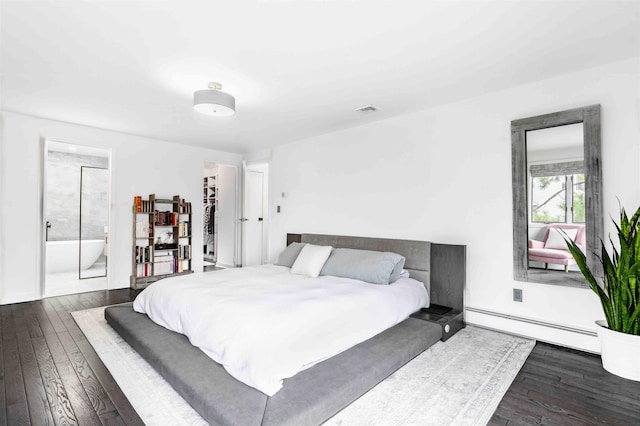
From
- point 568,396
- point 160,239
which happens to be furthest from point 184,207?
point 568,396

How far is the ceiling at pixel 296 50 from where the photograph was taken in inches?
78.2

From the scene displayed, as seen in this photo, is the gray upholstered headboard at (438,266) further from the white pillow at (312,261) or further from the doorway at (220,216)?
the doorway at (220,216)

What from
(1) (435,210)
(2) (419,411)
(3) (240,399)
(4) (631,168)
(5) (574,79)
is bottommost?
(2) (419,411)

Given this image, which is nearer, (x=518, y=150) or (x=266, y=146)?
(x=518, y=150)

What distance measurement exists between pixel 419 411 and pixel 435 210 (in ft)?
7.58

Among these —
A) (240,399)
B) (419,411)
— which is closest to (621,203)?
(419,411)

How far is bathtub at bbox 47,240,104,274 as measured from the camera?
5.73m

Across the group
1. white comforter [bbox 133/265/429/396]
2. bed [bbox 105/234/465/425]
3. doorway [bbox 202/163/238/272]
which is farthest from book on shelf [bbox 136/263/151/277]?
white comforter [bbox 133/265/429/396]

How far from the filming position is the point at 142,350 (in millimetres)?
2379

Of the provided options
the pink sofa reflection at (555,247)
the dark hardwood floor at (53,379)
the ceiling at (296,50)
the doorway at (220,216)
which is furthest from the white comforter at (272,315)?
the doorway at (220,216)

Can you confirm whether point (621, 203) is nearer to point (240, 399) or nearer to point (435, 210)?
point (435, 210)

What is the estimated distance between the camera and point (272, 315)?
206cm

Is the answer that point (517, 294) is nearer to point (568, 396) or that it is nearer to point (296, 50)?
point (568, 396)

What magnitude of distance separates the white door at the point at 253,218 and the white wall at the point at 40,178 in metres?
0.92
